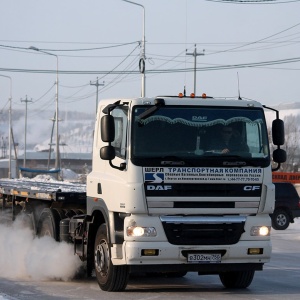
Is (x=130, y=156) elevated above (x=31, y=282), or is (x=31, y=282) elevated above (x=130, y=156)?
(x=130, y=156)

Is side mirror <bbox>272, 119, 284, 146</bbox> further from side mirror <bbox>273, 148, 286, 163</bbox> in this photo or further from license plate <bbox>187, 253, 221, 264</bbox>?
license plate <bbox>187, 253, 221, 264</bbox>

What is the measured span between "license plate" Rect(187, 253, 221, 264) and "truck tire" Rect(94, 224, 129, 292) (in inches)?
39.3

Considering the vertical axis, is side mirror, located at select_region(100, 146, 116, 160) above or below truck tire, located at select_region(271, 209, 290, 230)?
above

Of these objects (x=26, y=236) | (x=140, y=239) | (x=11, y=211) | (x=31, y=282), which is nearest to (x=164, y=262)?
(x=140, y=239)

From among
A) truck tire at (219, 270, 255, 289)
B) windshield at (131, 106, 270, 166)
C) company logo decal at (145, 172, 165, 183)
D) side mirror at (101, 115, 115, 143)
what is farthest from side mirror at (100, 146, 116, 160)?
truck tire at (219, 270, 255, 289)

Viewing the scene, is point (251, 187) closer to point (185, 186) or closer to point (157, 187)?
point (185, 186)

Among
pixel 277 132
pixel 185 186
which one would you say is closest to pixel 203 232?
pixel 185 186

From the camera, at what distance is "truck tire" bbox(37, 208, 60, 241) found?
604 inches

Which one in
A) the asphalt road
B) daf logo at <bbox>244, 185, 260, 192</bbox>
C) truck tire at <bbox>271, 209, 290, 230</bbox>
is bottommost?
truck tire at <bbox>271, 209, 290, 230</bbox>

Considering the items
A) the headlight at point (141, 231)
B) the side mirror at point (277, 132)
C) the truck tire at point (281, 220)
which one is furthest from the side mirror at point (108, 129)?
the truck tire at point (281, 220)

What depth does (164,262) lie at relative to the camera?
40.3 ft

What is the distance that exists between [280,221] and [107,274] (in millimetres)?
20185

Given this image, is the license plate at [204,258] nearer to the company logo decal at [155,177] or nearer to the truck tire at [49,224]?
the company logo decal at [155,177]

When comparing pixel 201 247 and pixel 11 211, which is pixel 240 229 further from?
pixel 11 211
